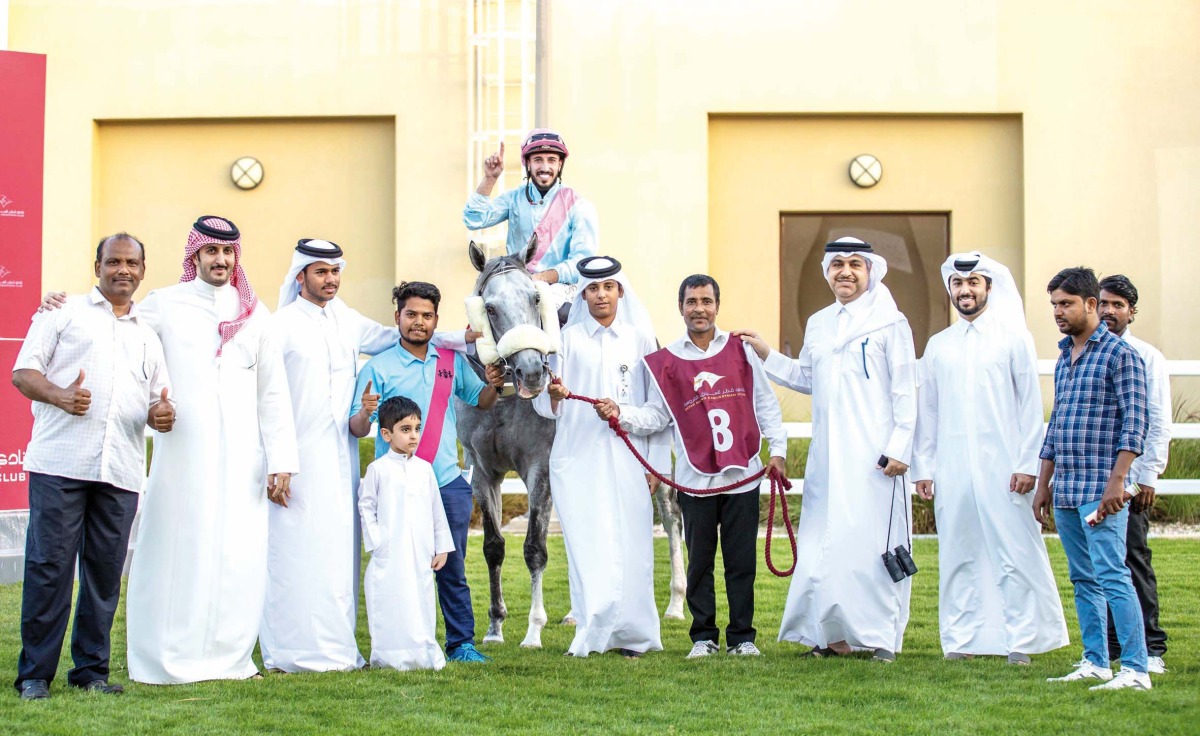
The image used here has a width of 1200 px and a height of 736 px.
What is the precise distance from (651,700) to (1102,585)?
195 centimetres

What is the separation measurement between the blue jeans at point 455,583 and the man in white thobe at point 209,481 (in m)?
0.91

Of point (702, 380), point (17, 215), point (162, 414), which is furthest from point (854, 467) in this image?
point (17, 215)

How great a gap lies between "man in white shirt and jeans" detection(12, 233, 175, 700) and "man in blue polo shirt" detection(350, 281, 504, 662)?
1.17m

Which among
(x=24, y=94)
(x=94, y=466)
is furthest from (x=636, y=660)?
(x=24, y=94)

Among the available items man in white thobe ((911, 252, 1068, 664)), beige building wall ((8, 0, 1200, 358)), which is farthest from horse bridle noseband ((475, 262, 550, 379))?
beige building wall ((8, 0, 1200, 358))

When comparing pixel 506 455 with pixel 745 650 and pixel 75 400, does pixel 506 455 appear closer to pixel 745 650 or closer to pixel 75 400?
pixel 745 650

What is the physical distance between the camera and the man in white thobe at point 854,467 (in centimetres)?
691

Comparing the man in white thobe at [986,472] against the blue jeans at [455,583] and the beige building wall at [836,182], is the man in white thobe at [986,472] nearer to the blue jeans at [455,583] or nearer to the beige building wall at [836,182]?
the blue jeans at [455,583]

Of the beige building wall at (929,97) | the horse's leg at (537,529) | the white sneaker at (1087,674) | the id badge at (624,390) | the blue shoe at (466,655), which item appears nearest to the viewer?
the white sneaker at (1087,674)

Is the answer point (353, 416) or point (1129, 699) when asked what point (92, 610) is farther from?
point (1129, 699)

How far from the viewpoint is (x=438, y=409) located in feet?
23.1

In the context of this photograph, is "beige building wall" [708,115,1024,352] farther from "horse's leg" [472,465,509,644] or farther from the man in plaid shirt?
the man in plaid shirt

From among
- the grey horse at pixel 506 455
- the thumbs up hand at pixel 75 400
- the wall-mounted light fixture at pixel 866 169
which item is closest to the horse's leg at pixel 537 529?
the grey horse at pixel 506 455

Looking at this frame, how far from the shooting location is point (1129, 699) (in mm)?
5684
